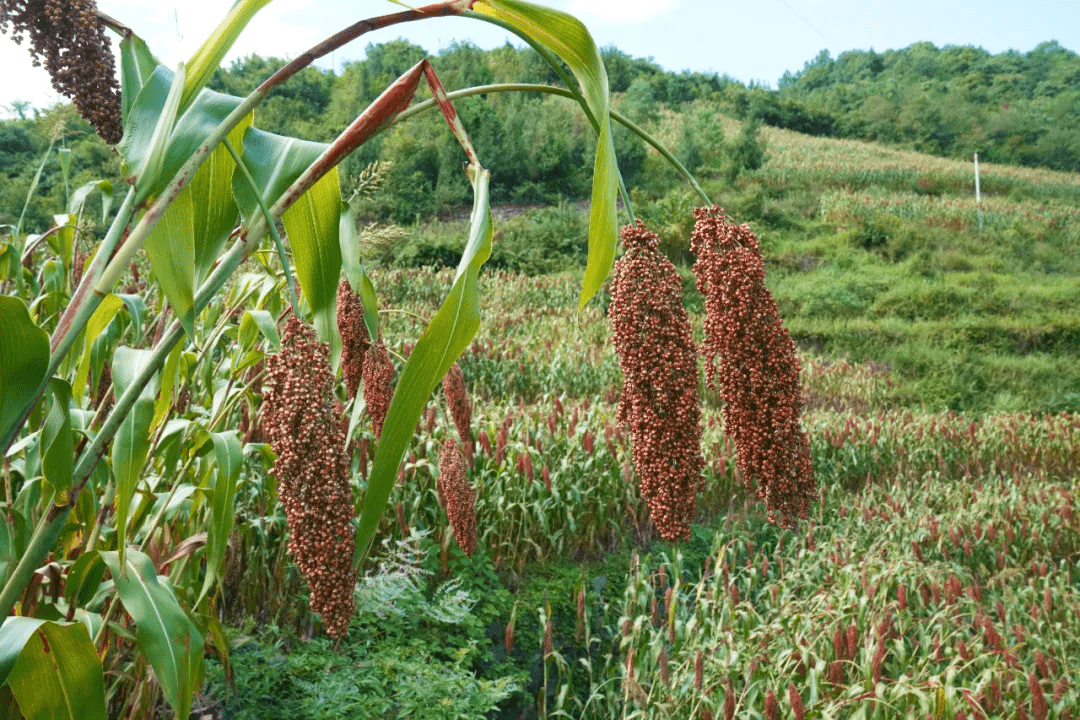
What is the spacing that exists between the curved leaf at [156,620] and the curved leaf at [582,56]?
0.90 m

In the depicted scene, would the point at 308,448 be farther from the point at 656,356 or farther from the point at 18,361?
the point at 656,356

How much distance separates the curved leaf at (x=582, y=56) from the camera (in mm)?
646

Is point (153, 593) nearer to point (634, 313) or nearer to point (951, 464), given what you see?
point (634, 313)

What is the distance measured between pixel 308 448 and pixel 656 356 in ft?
1.32

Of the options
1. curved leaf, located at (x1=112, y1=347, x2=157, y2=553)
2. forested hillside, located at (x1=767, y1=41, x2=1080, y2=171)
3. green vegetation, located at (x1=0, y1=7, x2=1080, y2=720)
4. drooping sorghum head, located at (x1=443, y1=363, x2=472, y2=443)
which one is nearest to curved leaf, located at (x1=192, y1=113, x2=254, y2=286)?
green vegetation, located at (x1=0, y1=7, x2=1080, y2=720)

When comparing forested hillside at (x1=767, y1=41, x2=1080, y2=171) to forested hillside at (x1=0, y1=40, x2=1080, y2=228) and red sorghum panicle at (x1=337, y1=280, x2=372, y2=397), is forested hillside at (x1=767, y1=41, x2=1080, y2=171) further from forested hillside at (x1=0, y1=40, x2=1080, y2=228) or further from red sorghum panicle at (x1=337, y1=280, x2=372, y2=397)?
red sorghum panicle at (x1=337, y1=280, x2=372, y2=397)

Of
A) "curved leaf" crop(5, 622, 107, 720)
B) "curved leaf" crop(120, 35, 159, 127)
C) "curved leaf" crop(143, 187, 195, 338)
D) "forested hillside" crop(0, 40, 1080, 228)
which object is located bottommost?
"curved leaf" crop(5, 622, 107, 720)

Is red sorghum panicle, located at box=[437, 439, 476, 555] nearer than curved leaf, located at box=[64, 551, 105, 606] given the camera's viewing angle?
No

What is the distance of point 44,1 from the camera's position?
1.00 meters

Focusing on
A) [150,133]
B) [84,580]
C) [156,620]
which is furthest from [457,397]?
[150,133]

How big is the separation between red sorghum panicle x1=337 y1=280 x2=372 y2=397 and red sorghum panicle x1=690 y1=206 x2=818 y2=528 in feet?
2.61

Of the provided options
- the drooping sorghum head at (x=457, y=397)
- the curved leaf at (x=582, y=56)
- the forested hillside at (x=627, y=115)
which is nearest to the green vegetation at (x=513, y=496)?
the curved leaf at (x=582, y=56)

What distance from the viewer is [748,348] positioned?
936 mm

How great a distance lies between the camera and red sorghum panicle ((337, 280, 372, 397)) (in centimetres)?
157
